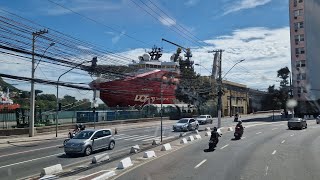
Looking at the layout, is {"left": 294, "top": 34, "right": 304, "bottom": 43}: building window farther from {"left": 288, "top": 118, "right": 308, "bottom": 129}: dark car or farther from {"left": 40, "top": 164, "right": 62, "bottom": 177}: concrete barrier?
{"left": 40, "top": 164, "right": 62, "bottom": 177}: concrete barrier

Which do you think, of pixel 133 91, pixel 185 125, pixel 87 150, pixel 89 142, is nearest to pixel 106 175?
pixel 87 150

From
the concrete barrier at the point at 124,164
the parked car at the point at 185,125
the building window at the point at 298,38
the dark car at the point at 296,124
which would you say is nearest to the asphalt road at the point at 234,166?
the concrete barrier at the point at 124,164

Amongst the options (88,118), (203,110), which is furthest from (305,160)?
(203,110)

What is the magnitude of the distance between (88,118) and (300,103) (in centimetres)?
4757

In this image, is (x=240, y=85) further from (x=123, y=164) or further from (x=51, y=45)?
(x=123, y=164)

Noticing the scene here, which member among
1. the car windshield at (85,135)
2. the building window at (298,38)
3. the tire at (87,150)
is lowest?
the tire at (87,150)

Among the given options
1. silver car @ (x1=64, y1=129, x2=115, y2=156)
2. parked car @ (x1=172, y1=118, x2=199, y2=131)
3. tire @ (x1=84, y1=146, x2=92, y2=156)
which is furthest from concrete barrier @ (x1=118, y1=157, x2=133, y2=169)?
parked car @ (x1=172, y1=118, x2=199, y2=131)

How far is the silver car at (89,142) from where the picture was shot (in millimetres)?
24281

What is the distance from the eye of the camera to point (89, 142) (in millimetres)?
25219

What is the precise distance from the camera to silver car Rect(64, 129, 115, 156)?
24.3m

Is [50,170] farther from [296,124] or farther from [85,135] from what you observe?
[296,124]

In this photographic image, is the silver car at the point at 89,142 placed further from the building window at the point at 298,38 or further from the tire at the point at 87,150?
the building window at the point at 298,38

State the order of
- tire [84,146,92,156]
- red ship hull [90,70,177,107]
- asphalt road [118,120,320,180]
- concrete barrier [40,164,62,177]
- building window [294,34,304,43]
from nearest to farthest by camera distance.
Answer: asphalt road [118,120,320,180], concrete barrier [40,164,62,177], tire [84,146,92,156], building window [294,34,304,43], red ship hull [90,70,177,107]

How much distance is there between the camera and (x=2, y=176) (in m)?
16.7
